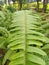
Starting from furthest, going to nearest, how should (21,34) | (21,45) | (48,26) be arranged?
(48,26) → (21,34) → (21,45)

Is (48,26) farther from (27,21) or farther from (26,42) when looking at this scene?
(26,42)

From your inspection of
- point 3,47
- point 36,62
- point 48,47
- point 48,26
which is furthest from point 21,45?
point 48,26

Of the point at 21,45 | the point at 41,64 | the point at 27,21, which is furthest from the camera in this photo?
the point at 27,21

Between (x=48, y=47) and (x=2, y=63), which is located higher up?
(x=48, y=47)

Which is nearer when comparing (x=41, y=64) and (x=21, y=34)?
(x=41, y=64)

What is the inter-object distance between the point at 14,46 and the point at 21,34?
14cm

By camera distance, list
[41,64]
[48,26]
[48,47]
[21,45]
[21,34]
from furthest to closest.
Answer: [48,26] → [48,47] → [21,34] → [21,45] → [41,64]

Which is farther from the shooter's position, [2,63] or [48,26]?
[48,26]

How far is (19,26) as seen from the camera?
4.53ft

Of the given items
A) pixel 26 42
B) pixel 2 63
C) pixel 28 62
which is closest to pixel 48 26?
pixel 2 63

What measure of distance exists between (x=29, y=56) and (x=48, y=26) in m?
0.81

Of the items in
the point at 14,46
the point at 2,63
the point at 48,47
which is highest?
the point at 14,46

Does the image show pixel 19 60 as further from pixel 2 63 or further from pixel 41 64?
pixel 2 63

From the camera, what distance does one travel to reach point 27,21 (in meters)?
1.45
